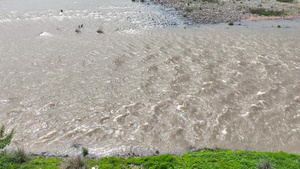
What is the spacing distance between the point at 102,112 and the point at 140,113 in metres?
2.37

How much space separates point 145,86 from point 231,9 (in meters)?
26.1

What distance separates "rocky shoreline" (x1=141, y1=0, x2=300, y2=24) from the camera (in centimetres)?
3219

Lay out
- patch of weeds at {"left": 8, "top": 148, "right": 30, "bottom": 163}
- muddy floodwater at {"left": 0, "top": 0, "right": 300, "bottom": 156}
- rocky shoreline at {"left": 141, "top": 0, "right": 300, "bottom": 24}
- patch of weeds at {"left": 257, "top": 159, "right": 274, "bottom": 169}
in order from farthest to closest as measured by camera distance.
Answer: rocky shoreline at {"left": 141, "top": 0, "right": 300, "bottom": 24}, muddy floodwater at {"left": 0, "top": 0, "right": 300, "bottom": 156}, patch of weeds at {"left": 8, "top": 148, "right": 30, "bottom": 163}, patch of weeds at {"left": 257, "top": 159, "right": 274, "bottom": 169}

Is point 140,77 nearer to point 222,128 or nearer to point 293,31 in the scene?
point 222,128

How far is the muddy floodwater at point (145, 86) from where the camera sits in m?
12.7

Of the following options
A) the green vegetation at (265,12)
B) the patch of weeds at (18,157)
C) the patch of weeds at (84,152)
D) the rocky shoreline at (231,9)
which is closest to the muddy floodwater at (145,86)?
the patch of weeds at (84,152)

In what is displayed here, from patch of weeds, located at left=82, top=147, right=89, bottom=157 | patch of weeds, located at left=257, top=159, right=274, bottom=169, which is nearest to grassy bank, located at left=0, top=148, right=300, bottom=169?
patch of weeds, located at left=257, top=159, right=274, bottom=169

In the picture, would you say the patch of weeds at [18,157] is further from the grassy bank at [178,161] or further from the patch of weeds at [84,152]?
the patch of weeds at [84,152]

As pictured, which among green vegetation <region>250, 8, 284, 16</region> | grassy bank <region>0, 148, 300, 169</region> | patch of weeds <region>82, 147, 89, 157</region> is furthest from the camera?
green vegetation <region>250, 8, 284, 16</region>

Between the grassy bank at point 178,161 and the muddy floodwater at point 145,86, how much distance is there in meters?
1.40

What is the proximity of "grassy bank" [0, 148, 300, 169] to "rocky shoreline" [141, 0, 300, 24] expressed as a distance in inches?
909

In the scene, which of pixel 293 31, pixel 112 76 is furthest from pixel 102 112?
pixel 293 31

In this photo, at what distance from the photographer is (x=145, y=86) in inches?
669

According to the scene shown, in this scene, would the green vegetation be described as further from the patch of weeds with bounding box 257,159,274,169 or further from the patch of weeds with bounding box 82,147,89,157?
the patch of weeds with bounding box 82,147,89,157
